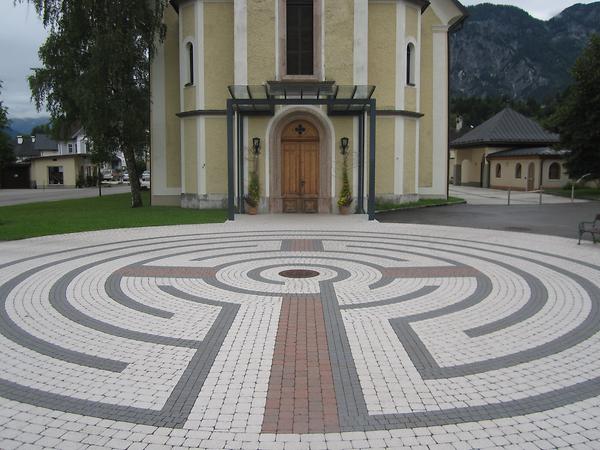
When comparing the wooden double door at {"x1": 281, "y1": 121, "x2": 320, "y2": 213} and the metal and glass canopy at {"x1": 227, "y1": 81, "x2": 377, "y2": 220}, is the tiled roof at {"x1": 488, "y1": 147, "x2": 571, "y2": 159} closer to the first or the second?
the metal and glass canopy at {"x1": 227, "y1": 81, "x2": 377, "y2": 220}

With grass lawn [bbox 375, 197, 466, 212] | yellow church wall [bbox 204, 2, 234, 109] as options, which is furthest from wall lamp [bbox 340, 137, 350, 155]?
yellow church wall [bbox 204, 2, 234, 109]

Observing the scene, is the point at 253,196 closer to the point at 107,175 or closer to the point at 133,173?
the point at 133,173

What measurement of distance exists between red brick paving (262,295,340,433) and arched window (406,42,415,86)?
61.1 ft

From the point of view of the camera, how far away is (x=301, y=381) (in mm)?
5512

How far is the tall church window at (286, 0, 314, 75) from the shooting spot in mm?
22281

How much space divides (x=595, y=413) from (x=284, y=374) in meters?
2.86

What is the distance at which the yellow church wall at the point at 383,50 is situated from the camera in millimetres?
23188

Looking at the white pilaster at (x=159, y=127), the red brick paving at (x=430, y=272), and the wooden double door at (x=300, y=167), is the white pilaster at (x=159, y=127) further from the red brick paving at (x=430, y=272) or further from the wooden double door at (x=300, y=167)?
the red brick paving at (x=430, y=272)

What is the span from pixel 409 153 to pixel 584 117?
50.6ft

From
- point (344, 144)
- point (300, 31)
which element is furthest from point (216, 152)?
point (300, 31)

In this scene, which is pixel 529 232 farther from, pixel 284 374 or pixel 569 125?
pixel 569 125

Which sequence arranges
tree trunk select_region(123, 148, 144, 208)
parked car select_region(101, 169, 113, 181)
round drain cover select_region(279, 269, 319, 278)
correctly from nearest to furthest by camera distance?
round drain cover select_region(279, 269, 319, 278)
tree trunk select_region(123, 148, 144, 208)
parked car select_region(101, 169, 113, 181)

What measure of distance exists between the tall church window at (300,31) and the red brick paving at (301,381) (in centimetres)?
1653

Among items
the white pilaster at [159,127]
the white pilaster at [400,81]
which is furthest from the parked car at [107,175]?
the white pilaster at [400,81]
